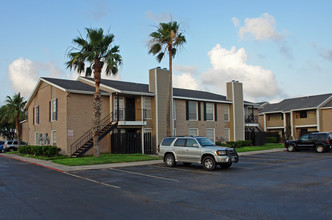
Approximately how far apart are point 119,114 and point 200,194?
17.9m

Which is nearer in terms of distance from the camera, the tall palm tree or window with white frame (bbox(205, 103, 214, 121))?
the tall palm tree

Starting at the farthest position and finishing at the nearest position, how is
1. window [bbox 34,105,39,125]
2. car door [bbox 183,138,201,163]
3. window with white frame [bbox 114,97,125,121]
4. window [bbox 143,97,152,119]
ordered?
window [bbox 34,105,39,125] < window [bbox 143,97,152,119] < window with white frame [bbox 114,97,125,121] < car door [bbox 183,138,201,163]

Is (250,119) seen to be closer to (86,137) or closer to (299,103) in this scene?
(299,103)

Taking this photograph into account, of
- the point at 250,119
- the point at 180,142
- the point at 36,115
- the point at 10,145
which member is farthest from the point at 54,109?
the point at 250,119

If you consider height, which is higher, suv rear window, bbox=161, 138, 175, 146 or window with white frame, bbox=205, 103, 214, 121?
window with white frame, bbox=205, 103, 214, 121

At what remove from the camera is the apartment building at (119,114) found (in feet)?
83.1

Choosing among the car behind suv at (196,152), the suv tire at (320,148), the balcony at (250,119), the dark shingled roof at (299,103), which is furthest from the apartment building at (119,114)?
the dark shingled roof at (299,103)

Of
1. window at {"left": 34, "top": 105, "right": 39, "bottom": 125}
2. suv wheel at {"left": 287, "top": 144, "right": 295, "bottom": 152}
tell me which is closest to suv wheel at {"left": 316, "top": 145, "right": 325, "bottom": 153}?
suv wheel at {"left": 287, "top": 144, "right": 295, "bottom": 152}

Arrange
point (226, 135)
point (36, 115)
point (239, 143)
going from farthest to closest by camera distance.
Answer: point (226, 135) < point (239, 143) < point (36, 115)

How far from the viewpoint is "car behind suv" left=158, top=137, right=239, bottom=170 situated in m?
15.4

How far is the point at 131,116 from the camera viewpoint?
28.2 meters

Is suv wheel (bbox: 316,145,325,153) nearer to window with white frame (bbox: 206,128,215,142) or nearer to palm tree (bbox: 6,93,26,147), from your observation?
window with white frame (bbox: 206,128,215,142)

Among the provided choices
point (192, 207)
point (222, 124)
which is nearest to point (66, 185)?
point (192, 207)

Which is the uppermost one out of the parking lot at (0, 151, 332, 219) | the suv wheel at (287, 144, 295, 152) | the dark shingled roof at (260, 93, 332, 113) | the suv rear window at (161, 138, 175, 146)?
the dark shingled roof at (260, 93, 332, 113)
